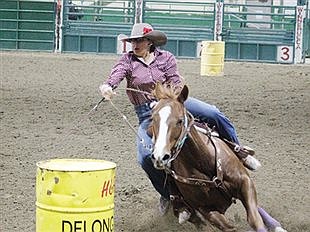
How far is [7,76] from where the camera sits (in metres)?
19.2

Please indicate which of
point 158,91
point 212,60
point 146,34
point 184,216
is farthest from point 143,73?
point 212,60

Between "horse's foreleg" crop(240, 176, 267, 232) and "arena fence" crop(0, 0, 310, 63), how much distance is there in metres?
22.2

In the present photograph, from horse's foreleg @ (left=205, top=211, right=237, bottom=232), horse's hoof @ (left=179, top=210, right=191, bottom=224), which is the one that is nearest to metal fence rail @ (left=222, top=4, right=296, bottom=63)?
horse's hoof @ (left=179, top=210, right=191, bottom=224)

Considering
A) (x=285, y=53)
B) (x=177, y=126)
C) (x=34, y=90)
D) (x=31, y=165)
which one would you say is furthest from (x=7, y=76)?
(x=177, y=126)

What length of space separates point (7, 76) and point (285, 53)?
12142 millimetres

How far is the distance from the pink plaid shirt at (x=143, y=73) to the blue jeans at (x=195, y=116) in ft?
0.53

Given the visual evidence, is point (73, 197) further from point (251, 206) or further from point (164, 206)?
point (164, 206)

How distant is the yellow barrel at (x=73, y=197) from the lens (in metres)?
4.89

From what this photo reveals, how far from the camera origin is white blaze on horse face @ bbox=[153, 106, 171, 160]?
17.7 feet

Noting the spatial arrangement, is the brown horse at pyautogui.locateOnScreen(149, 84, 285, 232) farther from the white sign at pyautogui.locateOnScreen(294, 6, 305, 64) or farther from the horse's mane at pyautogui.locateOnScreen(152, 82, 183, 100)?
the white sign at pyautogui.locateOnScreen(294, 6, 305, 64)

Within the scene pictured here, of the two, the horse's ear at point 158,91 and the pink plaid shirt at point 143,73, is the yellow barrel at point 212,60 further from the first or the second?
the horse's ear at point 158,91

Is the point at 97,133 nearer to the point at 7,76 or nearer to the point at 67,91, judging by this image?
the point at 67,91

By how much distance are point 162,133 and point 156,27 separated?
2396 centimetres

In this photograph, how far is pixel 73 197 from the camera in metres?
4.90
